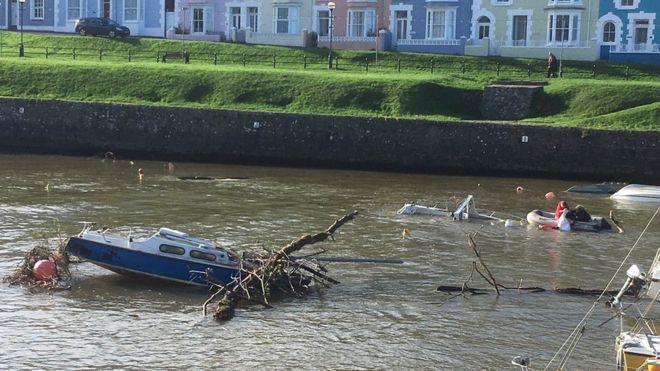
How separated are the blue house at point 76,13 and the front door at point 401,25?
606 inches

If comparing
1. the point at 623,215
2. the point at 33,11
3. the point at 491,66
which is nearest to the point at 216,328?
the point at 623,215

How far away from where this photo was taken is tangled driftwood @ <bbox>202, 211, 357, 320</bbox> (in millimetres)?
18641

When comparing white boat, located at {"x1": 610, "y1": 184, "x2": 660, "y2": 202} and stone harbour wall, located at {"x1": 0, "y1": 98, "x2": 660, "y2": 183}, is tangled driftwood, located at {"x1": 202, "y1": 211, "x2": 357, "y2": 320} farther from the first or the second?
stone harbour wall, located at {"x1": 0, "y1": 98, "x2": 660, "y2": 183}

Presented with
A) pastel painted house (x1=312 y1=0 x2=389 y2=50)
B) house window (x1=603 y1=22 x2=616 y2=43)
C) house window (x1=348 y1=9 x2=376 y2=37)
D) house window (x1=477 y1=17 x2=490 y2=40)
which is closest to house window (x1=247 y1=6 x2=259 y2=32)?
pastel painted house (x1=312 y1=0 x2=389 y2=50)

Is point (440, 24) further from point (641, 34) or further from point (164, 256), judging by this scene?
point (164, 256)

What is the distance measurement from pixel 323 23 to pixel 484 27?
9.88 m

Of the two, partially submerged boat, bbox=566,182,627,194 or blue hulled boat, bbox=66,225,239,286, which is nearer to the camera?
blue hulled boat, bbox=66,225,239,286

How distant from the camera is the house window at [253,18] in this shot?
60.4 meters

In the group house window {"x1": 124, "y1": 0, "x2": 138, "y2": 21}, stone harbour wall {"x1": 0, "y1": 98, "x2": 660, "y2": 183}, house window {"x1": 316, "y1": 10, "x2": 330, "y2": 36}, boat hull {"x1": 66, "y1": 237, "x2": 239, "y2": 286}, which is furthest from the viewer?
house window {"x1": 124, "y1": 0, "x2": 138, "y2": 21}

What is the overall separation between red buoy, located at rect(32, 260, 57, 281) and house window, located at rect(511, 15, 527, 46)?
38.7 meters

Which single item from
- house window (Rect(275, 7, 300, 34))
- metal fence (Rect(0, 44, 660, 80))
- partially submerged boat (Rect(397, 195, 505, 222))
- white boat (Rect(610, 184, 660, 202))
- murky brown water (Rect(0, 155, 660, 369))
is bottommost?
murky brown water (Rect(0, 155, 660, 369))

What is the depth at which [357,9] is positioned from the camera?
57312mm

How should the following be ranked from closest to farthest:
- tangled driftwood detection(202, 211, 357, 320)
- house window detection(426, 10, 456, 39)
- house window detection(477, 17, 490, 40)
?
tangled driftwood detection(202, 211, 357, 320)
house window detection(477, 17, 490, 40)
house window detection(426, 10, 456, 39)

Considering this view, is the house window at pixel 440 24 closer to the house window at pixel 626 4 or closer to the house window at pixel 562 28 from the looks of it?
the house window at pixel 562 28
